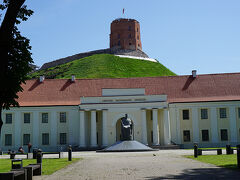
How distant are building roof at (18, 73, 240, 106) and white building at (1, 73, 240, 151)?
146mm

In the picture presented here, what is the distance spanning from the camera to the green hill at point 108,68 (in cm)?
8888

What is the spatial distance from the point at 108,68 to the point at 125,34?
665 inches

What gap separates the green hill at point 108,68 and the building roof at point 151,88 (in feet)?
113

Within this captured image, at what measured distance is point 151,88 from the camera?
49344 mm

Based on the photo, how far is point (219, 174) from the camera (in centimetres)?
1402

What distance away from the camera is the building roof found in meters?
45.7

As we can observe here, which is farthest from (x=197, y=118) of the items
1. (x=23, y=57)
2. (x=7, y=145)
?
(x=23, y=57)

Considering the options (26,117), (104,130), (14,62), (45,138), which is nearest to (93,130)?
(104,130)

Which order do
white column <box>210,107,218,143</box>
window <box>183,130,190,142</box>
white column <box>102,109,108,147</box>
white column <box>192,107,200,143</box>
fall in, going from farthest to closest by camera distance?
window <box>183,130,190,142</box> < white column <box>192,107,200,143</box> < white column <box>210,107,218,143</box> < white column <box>102,109,108,147</box>

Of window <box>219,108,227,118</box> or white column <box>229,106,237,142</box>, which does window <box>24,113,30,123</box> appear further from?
white column <box>229,106,237,142</box>

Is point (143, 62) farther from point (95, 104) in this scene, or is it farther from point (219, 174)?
point (219, 174)

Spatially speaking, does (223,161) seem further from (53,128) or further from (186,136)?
(53,128)

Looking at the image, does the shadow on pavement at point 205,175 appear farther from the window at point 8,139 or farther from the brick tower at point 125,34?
the brick tower at point 125,34

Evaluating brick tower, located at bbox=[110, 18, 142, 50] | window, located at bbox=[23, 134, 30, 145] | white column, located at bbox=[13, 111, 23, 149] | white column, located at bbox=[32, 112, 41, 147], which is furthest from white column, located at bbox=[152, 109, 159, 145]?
brick tower, located at bbox=[110, 18, 142, 50]
